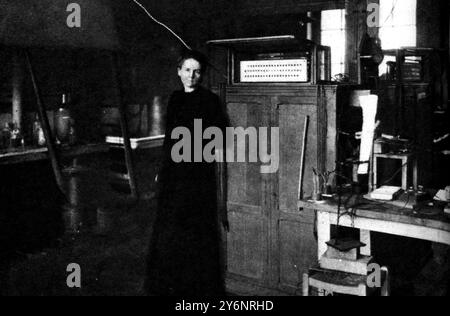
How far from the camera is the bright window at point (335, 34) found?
10.3m

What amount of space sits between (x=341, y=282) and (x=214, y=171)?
1.86m

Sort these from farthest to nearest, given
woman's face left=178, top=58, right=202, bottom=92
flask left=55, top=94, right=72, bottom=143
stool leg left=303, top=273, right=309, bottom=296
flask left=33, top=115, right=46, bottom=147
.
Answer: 1. flask left=55, top=94, right=72, bottom=143
2. flask left=33, top=115, right=46, bottom=147
3. woman's face left=178, top=58, right=202, bottom=92
4. stool leg left=303, top=273, right=309, bottom=296

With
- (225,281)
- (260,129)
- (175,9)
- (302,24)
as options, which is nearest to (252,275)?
(225,281)

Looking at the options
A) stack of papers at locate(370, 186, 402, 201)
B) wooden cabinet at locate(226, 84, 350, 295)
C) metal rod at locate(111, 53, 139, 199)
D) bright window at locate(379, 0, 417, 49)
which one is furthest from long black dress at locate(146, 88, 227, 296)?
bright window at locate(379, 0, 417, 49)

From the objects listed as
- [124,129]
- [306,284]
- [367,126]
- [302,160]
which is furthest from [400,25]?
[306,284]

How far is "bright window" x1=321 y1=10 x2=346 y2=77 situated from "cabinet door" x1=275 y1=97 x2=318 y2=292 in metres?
6.18

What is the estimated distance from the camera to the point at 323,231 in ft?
13.2

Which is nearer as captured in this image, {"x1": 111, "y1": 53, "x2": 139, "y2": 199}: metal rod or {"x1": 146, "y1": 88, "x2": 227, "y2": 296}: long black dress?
{"x1": 146, "y1": 88, "x2": 227, "y2": 296}: long black dress

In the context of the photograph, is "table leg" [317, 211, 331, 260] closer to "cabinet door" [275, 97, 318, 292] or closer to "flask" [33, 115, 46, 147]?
"cabinet door" [275, 97, 318, 292]

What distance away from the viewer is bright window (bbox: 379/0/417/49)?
31.6 feet

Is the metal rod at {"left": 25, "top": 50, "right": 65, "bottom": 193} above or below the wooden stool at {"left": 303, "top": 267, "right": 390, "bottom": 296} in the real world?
above

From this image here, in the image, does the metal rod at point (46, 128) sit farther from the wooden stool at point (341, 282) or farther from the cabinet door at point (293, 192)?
the wooden stool at point (341, 282)

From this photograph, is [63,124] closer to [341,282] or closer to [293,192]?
[293,192]

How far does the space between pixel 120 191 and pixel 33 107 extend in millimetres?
1699
